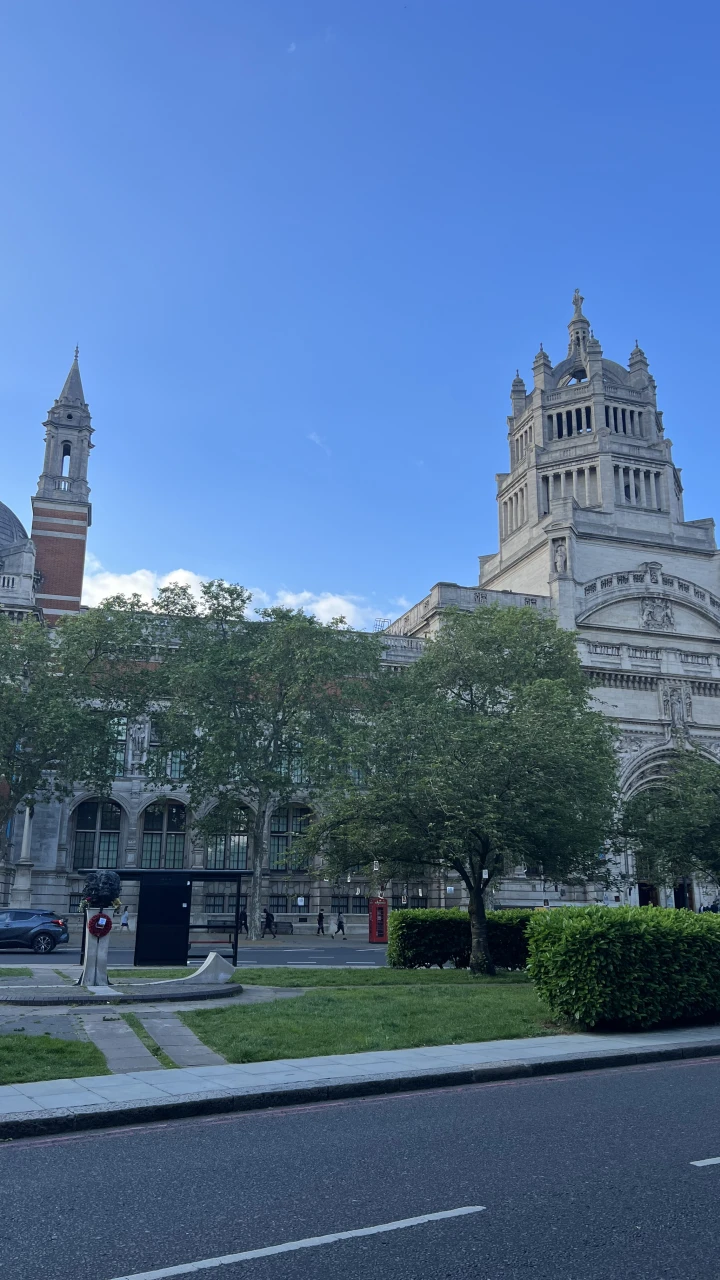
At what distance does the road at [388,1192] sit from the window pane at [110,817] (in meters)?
41.0

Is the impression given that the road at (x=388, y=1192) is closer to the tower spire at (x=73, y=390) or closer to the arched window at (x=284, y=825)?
the arched window at (x=284, y=825)

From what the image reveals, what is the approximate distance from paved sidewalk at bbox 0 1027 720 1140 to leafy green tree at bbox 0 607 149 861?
28670 millimetres

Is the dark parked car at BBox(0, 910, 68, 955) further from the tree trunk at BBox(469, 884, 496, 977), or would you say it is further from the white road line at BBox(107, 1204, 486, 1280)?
the white road line at BBox(107, 1204, 486, 1280)

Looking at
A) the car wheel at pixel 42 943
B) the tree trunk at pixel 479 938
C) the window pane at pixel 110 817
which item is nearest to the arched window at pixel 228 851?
the window pane at pixel 110 817

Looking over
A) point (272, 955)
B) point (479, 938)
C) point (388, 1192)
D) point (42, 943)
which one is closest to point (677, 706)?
point (272, 955)

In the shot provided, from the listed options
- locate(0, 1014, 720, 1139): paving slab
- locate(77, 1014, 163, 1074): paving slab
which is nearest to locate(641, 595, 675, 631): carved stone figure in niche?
locate(0, 1014, 720, 1139): paving slab

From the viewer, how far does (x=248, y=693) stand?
4184 cm

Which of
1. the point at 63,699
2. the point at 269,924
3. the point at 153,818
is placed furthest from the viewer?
the point at 153,818

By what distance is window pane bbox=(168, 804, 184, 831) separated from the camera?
4888 cm

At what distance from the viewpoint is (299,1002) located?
51.5ft

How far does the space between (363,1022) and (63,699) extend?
28.2 metres

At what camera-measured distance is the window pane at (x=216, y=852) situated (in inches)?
1891


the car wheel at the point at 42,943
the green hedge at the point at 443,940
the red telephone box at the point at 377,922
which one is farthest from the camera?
the red telephone box at the point at 377,922

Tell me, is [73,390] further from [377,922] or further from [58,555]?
[377,922]
